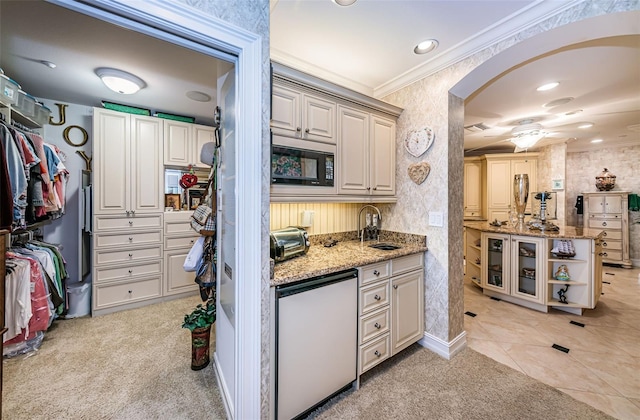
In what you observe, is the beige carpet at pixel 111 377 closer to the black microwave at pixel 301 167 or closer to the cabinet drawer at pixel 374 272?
the cabinet drawer at pixel 374 272

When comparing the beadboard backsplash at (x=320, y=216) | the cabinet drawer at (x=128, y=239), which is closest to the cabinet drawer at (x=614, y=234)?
the beadboard backsplash at (x=320, y=216)

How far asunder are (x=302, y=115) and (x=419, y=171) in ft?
3.95

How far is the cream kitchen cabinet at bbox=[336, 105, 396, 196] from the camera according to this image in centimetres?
216

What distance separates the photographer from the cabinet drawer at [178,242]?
11.0ft

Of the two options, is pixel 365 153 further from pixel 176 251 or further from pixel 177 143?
pixel 176 251

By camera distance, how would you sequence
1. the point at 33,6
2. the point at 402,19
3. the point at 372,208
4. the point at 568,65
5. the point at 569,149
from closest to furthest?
the point at 33,6, the point at 402,19, the point at 568,65, the point at 372,208, the point at 569,149

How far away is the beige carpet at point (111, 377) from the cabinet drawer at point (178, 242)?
1.02 m

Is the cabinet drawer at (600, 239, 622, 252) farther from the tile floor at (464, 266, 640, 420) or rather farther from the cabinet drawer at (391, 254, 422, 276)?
the cabinet drawer at (391, 254, 422, 276)

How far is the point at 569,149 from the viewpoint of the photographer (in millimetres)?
5637

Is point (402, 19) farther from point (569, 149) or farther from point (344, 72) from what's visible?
point (569, 149)

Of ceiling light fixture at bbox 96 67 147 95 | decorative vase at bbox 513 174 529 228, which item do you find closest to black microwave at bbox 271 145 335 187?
ceiling light fixture at bbox 96 67 147 95

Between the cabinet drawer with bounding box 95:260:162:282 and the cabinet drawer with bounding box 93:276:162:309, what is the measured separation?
7cm

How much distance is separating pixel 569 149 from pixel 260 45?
288 inches

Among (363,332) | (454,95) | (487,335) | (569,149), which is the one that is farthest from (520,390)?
(569,149)
